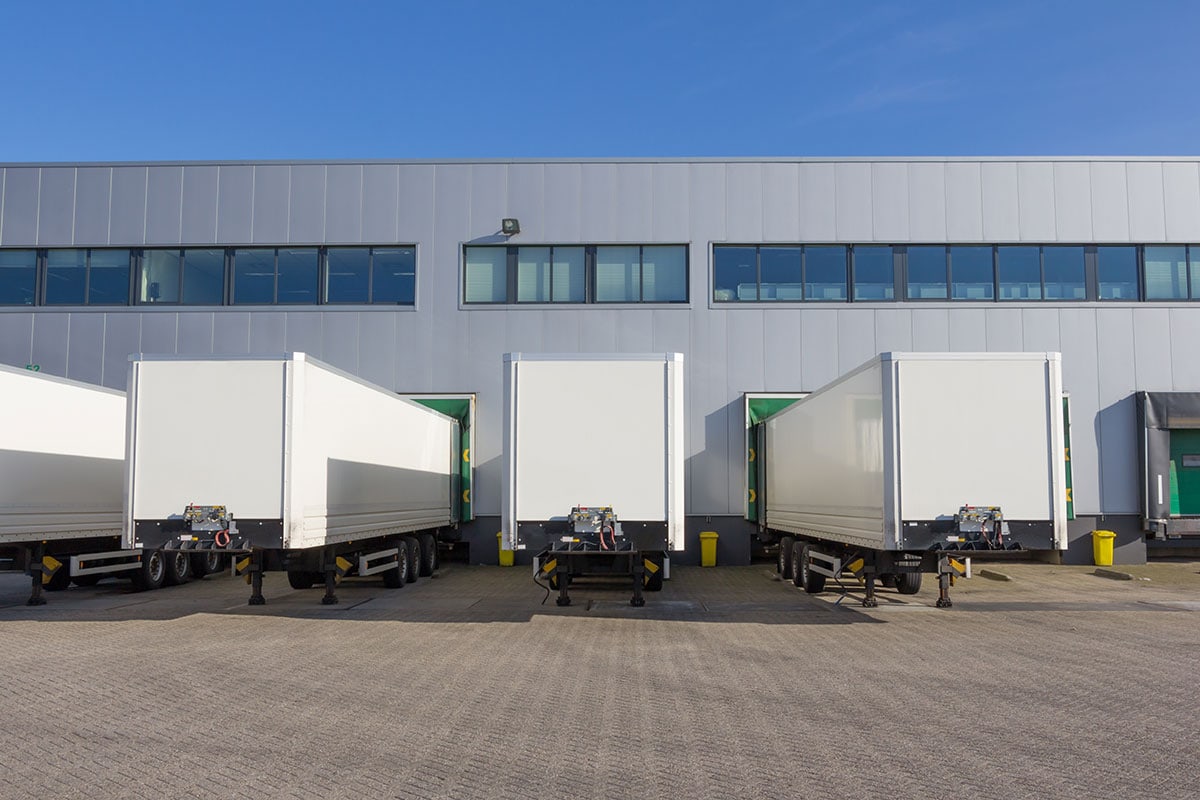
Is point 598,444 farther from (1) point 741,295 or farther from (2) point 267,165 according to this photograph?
(2) point 267,165

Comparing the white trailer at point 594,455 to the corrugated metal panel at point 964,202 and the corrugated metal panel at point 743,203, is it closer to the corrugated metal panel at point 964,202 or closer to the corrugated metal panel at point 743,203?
the corrugated metal panel at point 743,203

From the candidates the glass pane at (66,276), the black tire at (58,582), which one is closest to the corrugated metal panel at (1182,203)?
the black tire at (58,582)

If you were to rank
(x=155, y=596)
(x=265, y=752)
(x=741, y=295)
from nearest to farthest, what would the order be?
(x=265, y=752), (x=155, y=596), (x=741, y=295)

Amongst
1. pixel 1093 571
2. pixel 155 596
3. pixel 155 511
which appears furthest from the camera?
pixel 1093 571

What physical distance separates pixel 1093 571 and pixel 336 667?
15986mm

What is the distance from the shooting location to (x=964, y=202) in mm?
20875

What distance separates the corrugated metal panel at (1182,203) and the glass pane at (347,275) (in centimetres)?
1798

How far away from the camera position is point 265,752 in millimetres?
5781

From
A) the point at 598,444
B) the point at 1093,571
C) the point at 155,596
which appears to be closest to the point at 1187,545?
the point at 1093,571

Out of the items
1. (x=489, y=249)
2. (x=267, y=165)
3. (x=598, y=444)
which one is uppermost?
(x=267, y=165)

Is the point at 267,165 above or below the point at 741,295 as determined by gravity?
above

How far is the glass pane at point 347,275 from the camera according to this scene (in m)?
21.2

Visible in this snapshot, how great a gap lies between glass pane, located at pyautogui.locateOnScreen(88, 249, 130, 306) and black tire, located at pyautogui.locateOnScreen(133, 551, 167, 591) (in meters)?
8.05

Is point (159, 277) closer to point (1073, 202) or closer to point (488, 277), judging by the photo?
point (488, 277)
